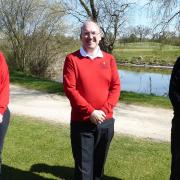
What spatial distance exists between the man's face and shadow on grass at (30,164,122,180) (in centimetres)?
220

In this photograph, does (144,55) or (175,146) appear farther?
(144,55)

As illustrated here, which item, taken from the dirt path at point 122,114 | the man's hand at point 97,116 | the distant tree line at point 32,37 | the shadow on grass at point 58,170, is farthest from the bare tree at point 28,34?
the man's hand at point 97,116

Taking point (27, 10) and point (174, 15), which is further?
point (27, 10)

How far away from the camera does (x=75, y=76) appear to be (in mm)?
4426

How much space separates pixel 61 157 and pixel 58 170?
553 mm

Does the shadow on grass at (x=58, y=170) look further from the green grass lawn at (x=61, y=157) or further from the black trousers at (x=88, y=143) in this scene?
the black trousers at (x=88, y=143)

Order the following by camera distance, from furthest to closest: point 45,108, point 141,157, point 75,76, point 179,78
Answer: point 45,108 → point 141,157 → point 75,76 → point 179,78

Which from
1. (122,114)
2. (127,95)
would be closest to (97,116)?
(122,114)

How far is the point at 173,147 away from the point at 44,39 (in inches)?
783

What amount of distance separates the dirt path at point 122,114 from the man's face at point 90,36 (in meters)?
4.21

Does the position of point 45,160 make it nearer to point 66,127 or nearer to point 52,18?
point 66,127

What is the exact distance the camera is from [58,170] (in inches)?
242

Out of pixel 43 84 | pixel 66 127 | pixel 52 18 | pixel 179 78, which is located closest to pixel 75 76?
pixel 179 78

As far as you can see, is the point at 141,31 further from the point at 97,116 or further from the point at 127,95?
the point at 97,116
